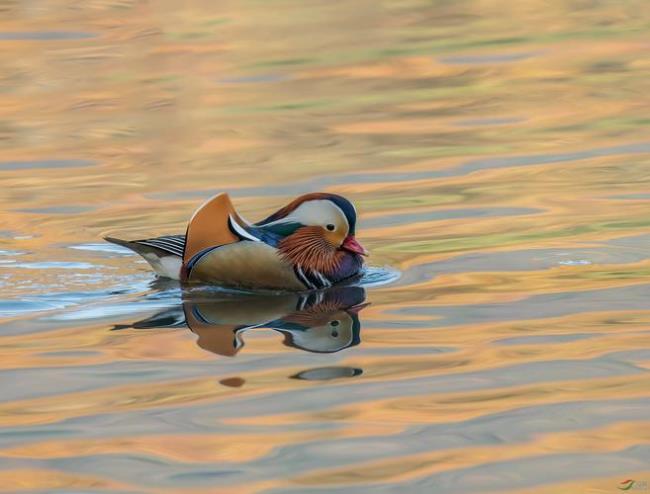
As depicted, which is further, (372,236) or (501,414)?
(372,236)

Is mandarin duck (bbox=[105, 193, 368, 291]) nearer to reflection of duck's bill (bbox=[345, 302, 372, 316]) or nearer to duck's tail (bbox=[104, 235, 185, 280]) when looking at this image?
duck's tail (bbox=[104, 235, 185, 280])

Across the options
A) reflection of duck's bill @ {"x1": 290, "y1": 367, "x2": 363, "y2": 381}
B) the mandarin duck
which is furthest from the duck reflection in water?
reflection of duck's bill @ {"x1": 290, "y1": 367, "x2": 363, "y2": 381}

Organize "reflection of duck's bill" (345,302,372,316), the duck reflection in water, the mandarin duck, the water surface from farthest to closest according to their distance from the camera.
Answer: the mandarin duck → "reflection of duck's bill" (345,302,372,316) → the duck reflection in water → the water surface

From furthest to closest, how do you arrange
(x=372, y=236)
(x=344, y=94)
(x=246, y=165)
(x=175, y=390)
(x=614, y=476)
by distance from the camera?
(x=344, y=94) → (x=246, y=165) → (x=372, y=236) → (x=175, y=390) → (x=614, y=476)

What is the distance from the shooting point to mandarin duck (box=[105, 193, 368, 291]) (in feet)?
34.4

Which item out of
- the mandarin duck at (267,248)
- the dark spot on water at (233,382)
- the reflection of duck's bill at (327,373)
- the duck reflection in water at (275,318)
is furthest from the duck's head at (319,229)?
the dark spot on water at (233,382)

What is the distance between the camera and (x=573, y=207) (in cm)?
1245

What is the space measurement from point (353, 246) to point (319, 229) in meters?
0.24

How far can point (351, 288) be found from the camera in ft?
34.8

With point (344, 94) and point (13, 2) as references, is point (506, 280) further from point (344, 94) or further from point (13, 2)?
point (13, 2)

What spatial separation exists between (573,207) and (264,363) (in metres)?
4.34

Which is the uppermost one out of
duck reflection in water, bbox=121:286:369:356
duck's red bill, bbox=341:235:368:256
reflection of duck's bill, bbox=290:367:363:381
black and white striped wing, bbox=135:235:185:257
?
black and white striped wing, bbox=135:235:185:257

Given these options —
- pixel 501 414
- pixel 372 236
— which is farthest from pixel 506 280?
pixel 501 414

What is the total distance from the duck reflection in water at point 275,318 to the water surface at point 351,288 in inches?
1.2
